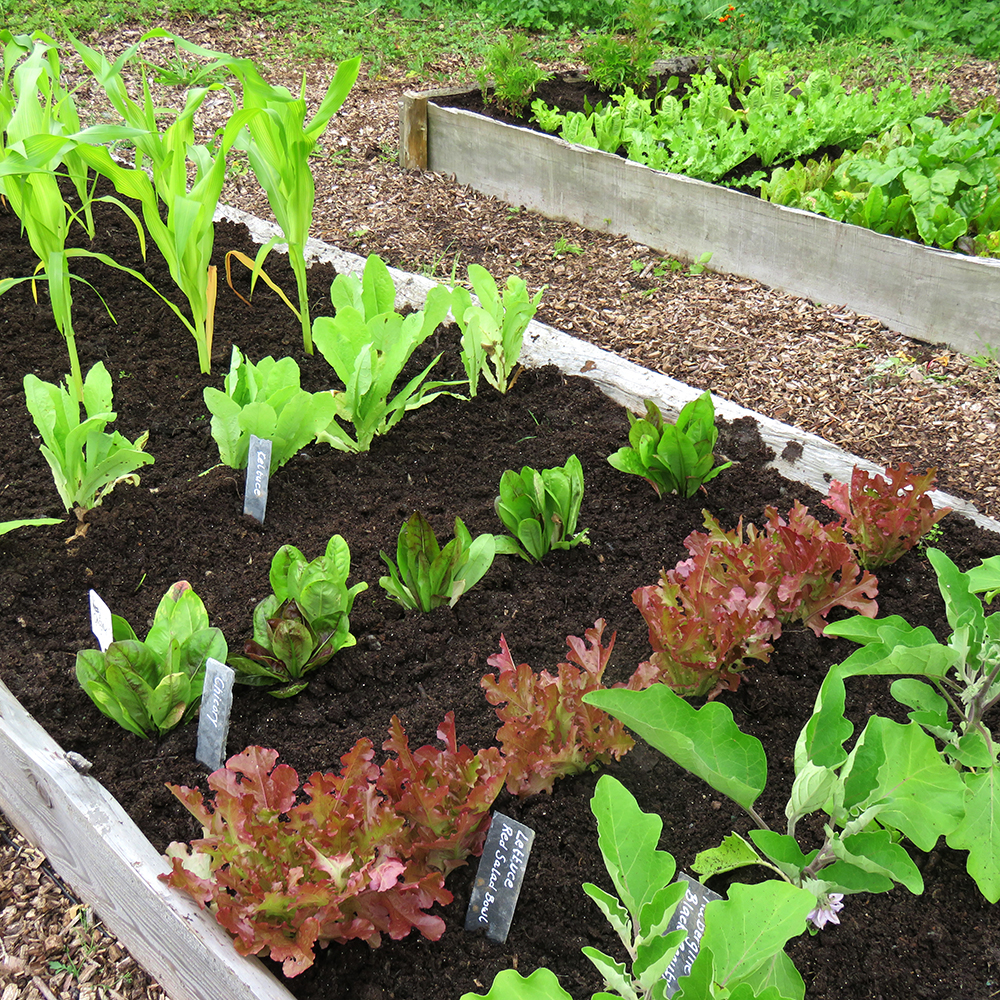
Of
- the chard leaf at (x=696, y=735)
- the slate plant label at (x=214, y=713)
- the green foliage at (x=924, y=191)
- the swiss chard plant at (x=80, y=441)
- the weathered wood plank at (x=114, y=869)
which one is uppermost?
the green foliage at (x=924, y=191)

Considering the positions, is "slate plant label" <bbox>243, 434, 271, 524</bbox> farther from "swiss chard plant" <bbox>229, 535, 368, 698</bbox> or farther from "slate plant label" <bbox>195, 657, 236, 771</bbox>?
"slate plant label" <bbox>195, 657, 236, 771</bbox>

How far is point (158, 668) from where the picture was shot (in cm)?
157

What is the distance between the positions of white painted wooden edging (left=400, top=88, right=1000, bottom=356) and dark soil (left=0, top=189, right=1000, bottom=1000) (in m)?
1.27

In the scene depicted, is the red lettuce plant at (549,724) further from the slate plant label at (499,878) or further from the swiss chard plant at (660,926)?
the swiss chard plant at (660,926)

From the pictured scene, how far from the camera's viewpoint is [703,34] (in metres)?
6.76

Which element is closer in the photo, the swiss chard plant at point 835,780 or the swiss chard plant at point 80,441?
the swiss chard plant at point 835,780

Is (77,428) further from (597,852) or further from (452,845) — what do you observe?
(597,852)

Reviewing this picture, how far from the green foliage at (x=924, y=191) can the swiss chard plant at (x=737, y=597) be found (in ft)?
6.29

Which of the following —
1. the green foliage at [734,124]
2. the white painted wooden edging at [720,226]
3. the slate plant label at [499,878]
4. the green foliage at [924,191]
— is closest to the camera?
the slate plant label at [499,878]

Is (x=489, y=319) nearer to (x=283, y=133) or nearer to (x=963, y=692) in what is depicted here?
(x=283, y=133)

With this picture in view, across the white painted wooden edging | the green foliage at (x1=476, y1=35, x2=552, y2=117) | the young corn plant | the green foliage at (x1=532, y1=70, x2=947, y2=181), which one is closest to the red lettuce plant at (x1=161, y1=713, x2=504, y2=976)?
the young corn plant

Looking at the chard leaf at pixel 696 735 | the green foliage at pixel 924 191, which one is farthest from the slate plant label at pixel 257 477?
the green foliage at pixel 924 191

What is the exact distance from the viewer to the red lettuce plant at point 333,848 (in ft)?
3.92

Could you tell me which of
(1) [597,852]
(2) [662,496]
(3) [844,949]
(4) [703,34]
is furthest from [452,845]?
(4) [703,34]
